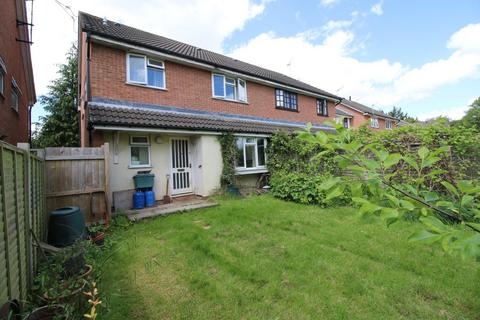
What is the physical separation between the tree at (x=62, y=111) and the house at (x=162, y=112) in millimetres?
14097

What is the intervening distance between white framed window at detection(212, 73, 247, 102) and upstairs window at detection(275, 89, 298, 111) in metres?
2.81

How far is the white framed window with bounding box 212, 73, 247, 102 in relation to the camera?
11.8 meters

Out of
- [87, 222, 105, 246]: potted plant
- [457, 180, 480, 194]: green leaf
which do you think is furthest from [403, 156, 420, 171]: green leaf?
[87, 222, 105, 246]: potted plant

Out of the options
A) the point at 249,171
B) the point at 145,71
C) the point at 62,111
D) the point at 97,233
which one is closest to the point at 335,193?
the point at 97,233

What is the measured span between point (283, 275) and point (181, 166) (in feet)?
22.6

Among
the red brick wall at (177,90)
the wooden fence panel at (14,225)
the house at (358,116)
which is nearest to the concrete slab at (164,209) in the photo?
the wooden fence panel at (14,225)

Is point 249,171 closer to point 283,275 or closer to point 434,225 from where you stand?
point 283,275

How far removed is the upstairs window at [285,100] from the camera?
1501 centimetres

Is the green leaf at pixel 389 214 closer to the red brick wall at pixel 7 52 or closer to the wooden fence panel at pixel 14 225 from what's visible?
the wooden fence panel at pixel 14 225

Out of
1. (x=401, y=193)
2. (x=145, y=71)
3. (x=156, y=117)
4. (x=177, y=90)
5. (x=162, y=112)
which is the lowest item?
(x=401, y=193)

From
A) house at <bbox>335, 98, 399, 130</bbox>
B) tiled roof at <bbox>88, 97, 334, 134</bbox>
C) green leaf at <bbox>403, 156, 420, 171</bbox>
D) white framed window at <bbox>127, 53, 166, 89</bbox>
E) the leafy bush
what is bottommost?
the leafy bush

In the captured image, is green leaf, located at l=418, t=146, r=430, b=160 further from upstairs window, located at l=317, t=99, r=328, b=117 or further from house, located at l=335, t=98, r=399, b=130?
house, located at l=335, t=98, r=399, b=130

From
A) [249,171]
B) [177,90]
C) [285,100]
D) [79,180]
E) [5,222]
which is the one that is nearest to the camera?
[5,222]

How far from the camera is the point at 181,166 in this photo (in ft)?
31.3
